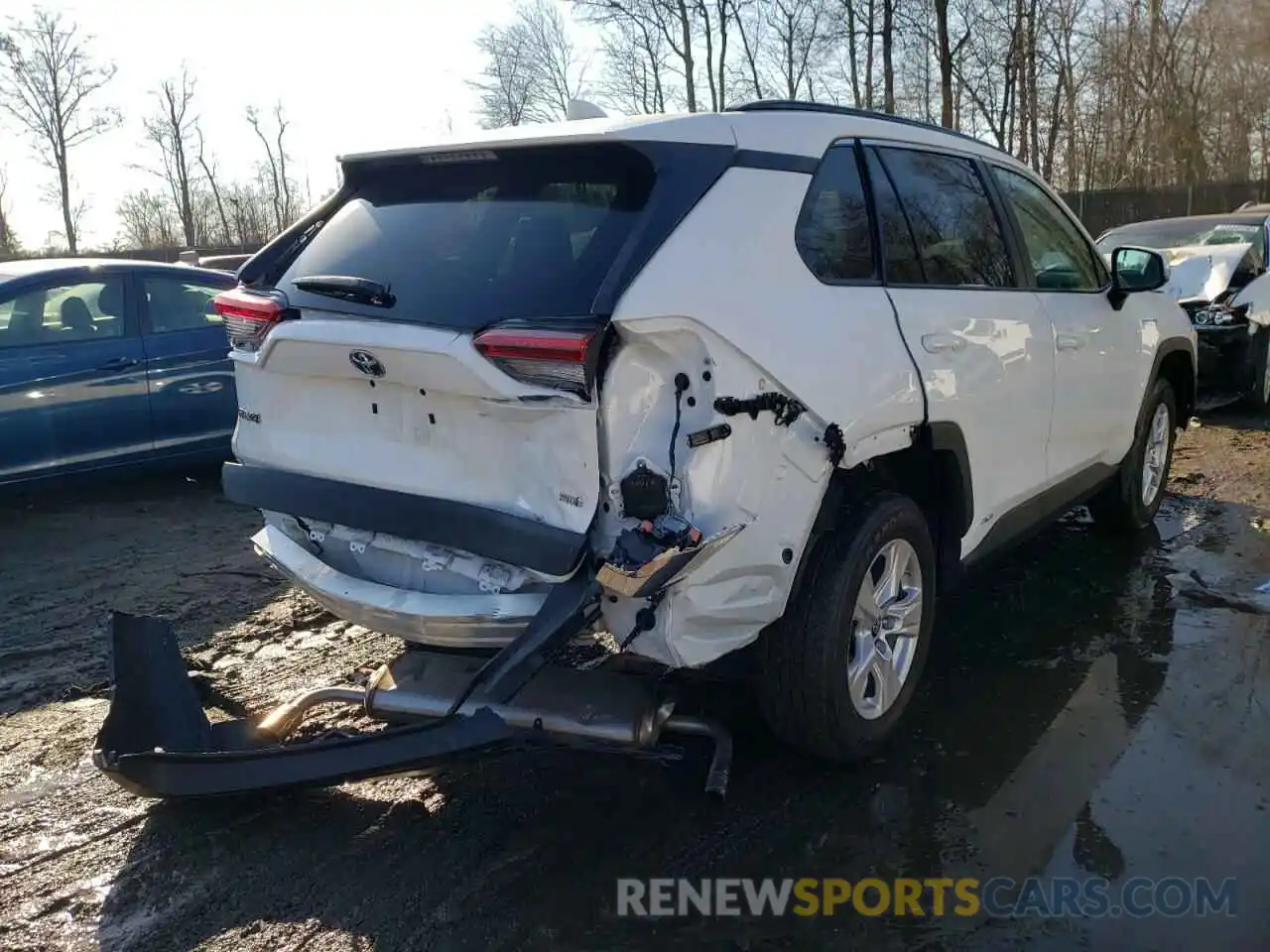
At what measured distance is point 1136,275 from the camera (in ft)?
17.4

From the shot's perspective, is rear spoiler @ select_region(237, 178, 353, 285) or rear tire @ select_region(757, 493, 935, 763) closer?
rear tire @ select_region(757, 493, 935, 763)

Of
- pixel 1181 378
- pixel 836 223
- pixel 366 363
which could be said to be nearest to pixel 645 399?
pixel 366 363

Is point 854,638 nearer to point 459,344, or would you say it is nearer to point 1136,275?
point 459,344

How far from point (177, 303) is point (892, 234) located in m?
5.55

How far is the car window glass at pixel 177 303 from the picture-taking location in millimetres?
7316

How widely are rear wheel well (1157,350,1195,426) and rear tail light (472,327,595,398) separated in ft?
14.8

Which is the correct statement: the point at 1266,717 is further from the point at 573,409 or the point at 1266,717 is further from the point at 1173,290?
the point at 1173,290

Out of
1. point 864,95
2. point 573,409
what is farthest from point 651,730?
point 864,95

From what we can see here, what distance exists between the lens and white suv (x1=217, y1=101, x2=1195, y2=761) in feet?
9.20

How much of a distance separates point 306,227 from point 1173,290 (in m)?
8.86

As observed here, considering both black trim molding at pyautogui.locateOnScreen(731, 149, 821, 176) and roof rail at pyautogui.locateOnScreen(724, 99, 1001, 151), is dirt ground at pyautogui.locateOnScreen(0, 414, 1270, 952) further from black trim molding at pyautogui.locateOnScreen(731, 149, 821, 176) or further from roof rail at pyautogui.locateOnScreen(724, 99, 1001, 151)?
roof rail at pyautogui.locateOnScreen(724, 99, 1001, 151)

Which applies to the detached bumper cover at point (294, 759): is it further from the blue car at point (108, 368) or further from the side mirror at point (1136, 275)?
the blue car at point (108, 368)

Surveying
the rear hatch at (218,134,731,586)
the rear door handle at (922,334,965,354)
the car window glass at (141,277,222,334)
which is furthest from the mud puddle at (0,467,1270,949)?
the car window glass at (141,277,222,334)

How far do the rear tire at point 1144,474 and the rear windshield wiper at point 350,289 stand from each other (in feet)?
13.9
